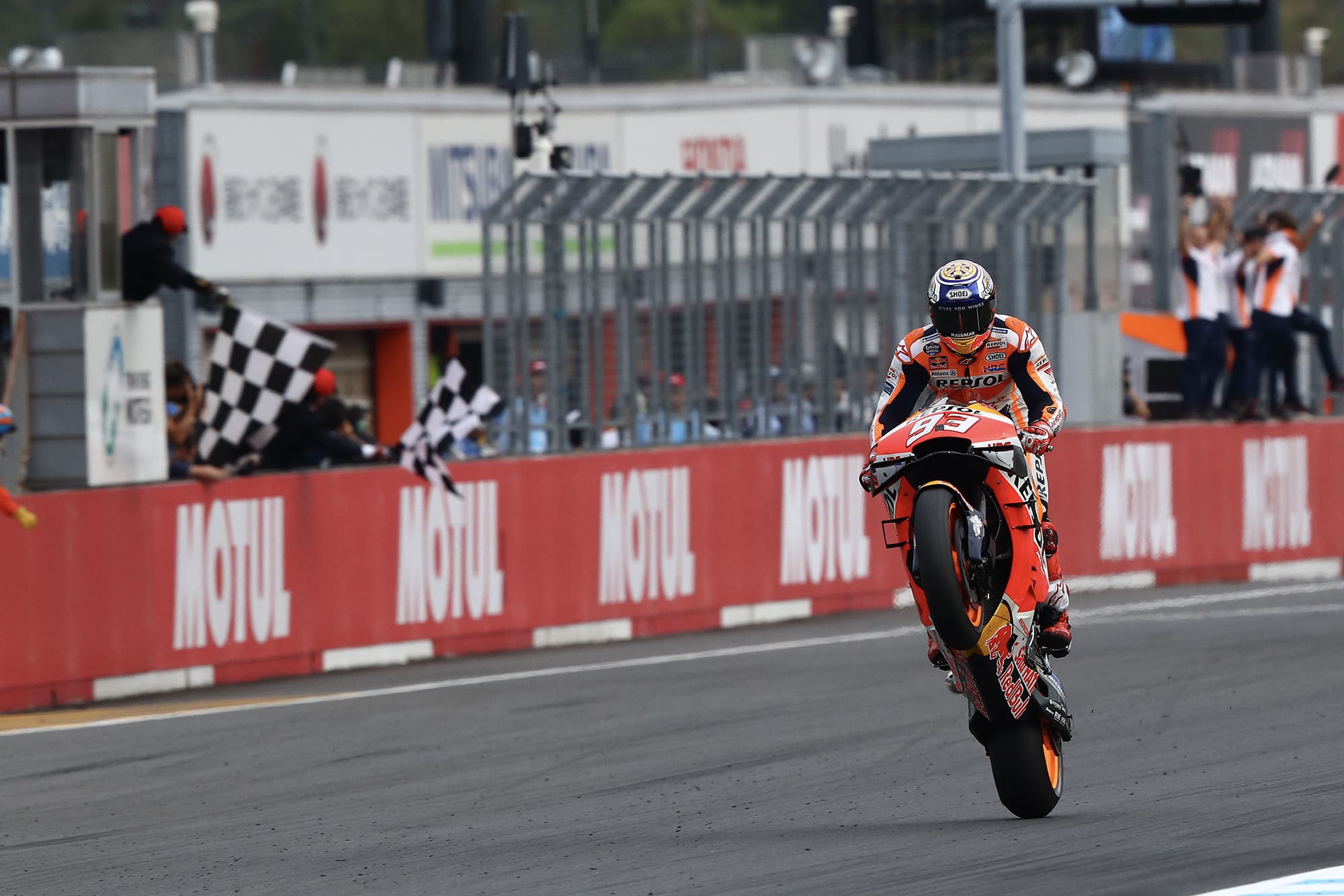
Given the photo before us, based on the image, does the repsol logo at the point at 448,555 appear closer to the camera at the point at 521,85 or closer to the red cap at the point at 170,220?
the red cap at the point at 170,220

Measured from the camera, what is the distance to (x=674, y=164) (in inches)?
1246

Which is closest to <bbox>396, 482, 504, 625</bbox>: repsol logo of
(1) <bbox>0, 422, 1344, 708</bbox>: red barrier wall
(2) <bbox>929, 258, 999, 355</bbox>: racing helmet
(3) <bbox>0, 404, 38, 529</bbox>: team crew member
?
(1) <bbox>0, 422, 1344, 708</bbox>: red barrier wall

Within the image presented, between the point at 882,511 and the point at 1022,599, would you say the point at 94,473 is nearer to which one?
the point at 882,511

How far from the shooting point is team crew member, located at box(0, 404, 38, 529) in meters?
11.9

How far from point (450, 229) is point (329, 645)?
15.9 meters

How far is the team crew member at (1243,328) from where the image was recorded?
1966cm

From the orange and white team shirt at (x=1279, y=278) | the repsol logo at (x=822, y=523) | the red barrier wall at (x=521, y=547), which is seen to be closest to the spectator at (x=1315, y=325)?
the orange and white team shirt at (x=1279, y=278)

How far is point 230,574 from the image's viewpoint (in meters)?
13.8

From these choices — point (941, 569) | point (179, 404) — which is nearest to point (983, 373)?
point (941, 569)

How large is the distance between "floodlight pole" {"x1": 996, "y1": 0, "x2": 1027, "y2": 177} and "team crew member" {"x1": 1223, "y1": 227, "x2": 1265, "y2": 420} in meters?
1.90

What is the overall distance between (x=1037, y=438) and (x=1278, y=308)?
12.6 metres

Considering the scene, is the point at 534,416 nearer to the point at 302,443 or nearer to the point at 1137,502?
the point at 302,443

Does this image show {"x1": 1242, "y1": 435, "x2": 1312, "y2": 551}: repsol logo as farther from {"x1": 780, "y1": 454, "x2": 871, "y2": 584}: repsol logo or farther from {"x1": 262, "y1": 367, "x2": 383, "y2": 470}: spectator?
{"x1": 262, "y1": 367, "x2": 383, "y2": 470}: spectator

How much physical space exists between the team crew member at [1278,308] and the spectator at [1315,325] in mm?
87
